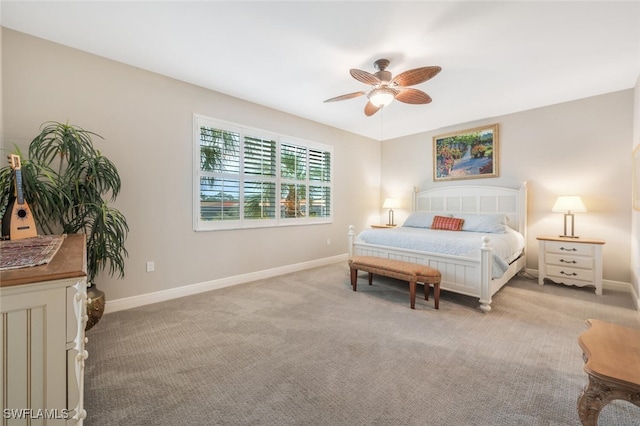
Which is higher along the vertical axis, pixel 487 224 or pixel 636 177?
pixel 636 177

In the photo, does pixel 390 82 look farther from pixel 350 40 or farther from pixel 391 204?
pixel 391 204

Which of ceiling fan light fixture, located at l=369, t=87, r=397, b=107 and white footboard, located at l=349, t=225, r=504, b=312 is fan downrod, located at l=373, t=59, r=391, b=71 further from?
white footboard, located at l=349, t=225, r=504, b=312

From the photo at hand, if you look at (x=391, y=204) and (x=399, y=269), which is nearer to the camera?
(x=399, y=269)

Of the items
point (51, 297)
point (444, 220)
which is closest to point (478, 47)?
point (444, 220)

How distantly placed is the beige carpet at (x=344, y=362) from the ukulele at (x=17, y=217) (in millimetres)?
1014

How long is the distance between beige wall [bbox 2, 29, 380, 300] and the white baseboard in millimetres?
56

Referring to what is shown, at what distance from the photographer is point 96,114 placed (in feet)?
8.70

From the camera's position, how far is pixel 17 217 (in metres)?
1.64

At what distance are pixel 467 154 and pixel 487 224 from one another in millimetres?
1550

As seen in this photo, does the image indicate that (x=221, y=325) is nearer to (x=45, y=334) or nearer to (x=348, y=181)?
(x=45, y=334)

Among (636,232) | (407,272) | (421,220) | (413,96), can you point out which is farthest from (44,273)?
(636,232)

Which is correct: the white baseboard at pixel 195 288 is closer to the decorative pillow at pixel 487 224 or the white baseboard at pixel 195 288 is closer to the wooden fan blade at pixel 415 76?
the decorative pillow at pixel 487 224

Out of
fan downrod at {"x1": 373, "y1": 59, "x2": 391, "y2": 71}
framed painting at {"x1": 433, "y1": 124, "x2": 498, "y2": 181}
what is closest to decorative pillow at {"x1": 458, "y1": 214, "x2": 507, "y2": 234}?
framed painting at {"x1": 433, "y1": 124, "x2": 498, "y2": 181}

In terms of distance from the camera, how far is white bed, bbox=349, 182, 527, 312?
9.23ft
